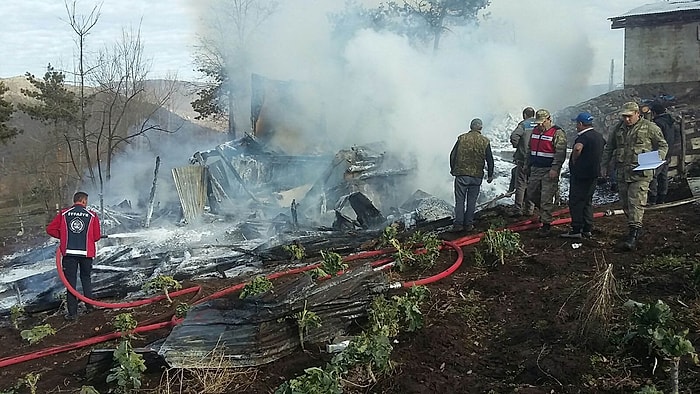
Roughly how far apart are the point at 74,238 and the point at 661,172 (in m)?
8.55

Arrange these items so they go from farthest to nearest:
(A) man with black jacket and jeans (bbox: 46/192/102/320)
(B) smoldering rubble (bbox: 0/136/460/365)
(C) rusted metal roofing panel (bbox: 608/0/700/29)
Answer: (C) rusted metal roofing panel (bbox: 608/0/700/29)
(B) smoldering rubble (bbox: 0/136/460/365)
(A) man with black jacket and jeans (bbox: 46/192/102/320)

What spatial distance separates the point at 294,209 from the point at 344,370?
28.5 feet

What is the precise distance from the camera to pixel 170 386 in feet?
13.7

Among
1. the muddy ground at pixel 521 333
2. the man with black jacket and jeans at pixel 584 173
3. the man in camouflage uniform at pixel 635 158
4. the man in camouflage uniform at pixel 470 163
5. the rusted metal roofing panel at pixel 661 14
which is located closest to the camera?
the muddy ground at pixel 521 333

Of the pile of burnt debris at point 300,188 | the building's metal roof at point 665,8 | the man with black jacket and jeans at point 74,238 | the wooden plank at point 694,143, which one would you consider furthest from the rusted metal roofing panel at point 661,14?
the man with black jacket and jeans at point 74,238

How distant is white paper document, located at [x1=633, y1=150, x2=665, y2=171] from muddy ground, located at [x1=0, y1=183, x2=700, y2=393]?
0.90m

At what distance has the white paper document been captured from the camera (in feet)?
20.5

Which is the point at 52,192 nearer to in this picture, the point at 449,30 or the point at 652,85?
the point at 449,30

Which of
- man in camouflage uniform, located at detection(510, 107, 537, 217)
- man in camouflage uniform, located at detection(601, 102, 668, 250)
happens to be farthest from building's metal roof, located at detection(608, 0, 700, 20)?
man in camouflage uniform, located at detection(601, 102, 668, 250)

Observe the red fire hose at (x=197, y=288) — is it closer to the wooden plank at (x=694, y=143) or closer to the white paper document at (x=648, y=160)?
the white paper document at (x=648, y=160)

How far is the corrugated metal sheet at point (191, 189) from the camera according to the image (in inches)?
551

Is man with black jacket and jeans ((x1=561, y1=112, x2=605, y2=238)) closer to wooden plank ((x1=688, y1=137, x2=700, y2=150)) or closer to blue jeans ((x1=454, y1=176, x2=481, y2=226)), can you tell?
blue jeans ((x1=454, y1=176, x2=481, y2=226))

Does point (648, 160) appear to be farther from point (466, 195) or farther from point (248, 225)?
point (248, 225)

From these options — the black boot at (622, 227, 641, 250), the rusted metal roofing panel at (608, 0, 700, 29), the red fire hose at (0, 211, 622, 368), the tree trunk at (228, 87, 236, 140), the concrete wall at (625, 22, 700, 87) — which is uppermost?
the rusted metal roofing panel at (608, 0, 700, 29)
